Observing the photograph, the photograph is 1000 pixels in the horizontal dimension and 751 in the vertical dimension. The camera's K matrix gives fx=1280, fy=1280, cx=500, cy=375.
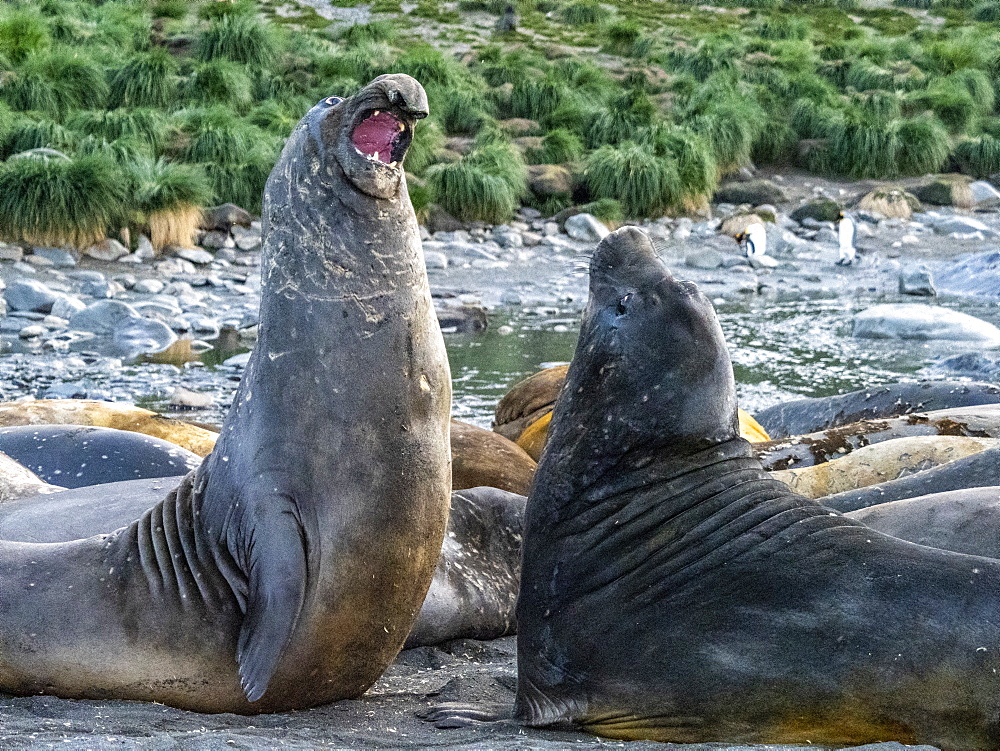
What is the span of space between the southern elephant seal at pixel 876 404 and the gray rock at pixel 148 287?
7295mm

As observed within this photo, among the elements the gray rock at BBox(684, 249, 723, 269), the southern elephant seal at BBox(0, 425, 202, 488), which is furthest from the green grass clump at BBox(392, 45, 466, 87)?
the southern elephant seal at BBox(0, 425, 202, 488)

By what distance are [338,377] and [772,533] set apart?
1200mm

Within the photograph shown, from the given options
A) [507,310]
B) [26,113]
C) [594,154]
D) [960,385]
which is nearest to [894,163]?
[594,154]

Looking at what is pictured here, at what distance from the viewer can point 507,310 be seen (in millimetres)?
13109

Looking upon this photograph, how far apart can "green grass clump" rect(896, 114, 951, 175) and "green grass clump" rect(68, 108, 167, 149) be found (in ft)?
39.1

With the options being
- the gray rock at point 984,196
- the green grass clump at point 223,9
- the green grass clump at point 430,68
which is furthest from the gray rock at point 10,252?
the gray rock at point 984,196

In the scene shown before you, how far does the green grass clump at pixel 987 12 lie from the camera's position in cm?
3615

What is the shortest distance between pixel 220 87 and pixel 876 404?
646 inches

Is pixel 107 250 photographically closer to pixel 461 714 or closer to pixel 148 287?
pixel 148 287

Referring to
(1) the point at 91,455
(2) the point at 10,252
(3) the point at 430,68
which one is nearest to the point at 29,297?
(2) the point at 10,252

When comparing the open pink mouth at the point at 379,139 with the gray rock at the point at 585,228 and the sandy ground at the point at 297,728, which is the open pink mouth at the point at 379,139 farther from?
the gray rock at the point at 585,228

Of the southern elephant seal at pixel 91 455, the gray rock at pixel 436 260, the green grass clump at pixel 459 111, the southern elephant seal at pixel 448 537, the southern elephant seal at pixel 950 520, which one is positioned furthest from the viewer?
the green grass clump at pixel 459 111

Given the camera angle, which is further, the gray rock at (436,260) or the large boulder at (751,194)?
the large boulder at (751,194)

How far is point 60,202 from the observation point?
13703mm
